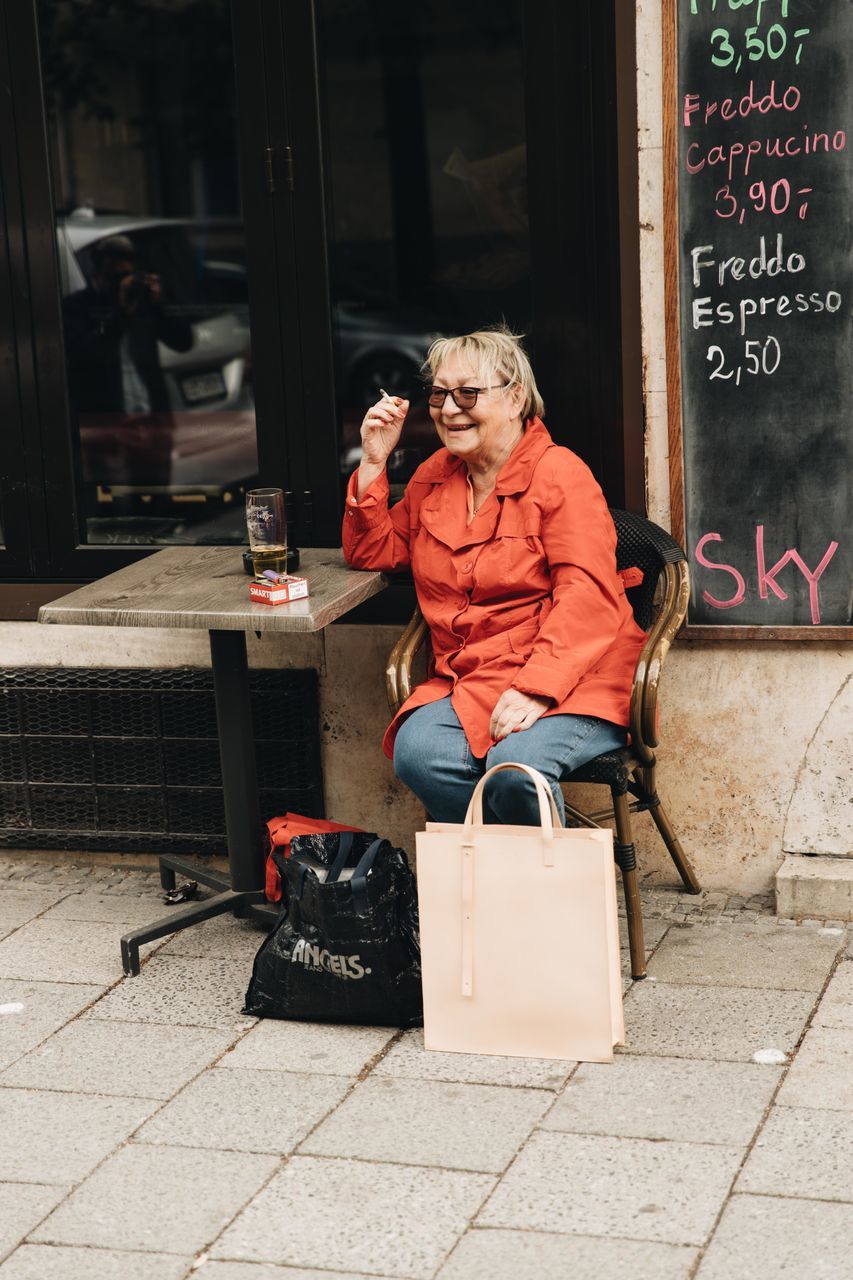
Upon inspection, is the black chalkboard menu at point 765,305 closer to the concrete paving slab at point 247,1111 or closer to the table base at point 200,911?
the table base at point 200,911

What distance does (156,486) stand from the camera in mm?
5500

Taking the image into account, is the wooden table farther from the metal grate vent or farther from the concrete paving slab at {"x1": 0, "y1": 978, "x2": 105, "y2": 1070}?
the metal grate vent

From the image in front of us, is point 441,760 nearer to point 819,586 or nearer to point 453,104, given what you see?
point 819,586

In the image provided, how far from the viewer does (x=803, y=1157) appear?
332 cm

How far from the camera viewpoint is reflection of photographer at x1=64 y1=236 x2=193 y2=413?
5449 mm

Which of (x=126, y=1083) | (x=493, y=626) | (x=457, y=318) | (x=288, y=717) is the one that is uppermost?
(x=457, y=318)

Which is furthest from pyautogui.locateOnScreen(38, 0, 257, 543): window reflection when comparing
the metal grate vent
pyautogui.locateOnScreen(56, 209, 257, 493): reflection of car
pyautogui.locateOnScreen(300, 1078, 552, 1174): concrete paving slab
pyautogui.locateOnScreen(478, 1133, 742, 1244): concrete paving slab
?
pyautogui.locateOnScreen(478, 1133, 742, 1244): concrete paving slab

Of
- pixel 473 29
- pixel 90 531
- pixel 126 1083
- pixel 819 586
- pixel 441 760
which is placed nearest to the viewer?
pixel 126 1083

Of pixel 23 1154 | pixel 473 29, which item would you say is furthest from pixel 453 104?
pixel 23 1154

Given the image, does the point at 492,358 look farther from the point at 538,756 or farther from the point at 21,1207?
the point at 21,1207

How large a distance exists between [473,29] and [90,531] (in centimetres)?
200

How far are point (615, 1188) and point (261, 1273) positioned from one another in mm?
725

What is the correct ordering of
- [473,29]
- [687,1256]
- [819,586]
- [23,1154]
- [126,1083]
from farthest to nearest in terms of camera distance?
[473,29], [819,586], [126,1083], [23,1154], [687,1256]

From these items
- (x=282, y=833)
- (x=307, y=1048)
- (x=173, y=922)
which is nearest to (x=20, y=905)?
(x=173, y=922)
